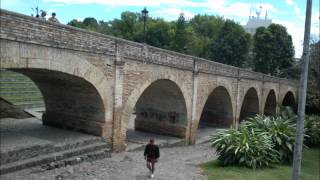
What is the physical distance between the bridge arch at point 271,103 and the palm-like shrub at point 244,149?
65.7ft

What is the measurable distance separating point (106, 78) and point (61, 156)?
2942 millimetres

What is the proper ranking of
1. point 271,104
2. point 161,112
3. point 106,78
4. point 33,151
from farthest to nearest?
point 271,104 → point 161,112 → point 106,78 → point 33,151

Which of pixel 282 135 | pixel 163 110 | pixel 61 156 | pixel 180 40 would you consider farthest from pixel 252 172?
pixel 180 40

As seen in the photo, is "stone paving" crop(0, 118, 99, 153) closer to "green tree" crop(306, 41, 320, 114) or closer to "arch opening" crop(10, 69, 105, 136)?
"arch opening" crop(10, 69, 105, 136)

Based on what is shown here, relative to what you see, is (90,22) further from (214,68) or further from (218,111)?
(214,68)

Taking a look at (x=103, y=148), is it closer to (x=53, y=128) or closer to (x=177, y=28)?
(x=53, y=128)

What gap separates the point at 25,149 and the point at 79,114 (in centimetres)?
352

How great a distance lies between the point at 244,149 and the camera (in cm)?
1286

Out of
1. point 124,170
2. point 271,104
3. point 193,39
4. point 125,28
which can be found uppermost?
point 125,28

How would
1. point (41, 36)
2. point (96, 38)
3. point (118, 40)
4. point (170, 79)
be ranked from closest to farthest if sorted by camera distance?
point (41, 36) → point (96, 38) → point (118, 40) → point (170, 79)

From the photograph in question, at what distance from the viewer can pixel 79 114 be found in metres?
13.7

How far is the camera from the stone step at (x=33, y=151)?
386 inches

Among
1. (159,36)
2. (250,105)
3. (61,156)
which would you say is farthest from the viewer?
(159,36)

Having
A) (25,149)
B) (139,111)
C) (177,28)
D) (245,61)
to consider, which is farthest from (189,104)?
(177,28)
